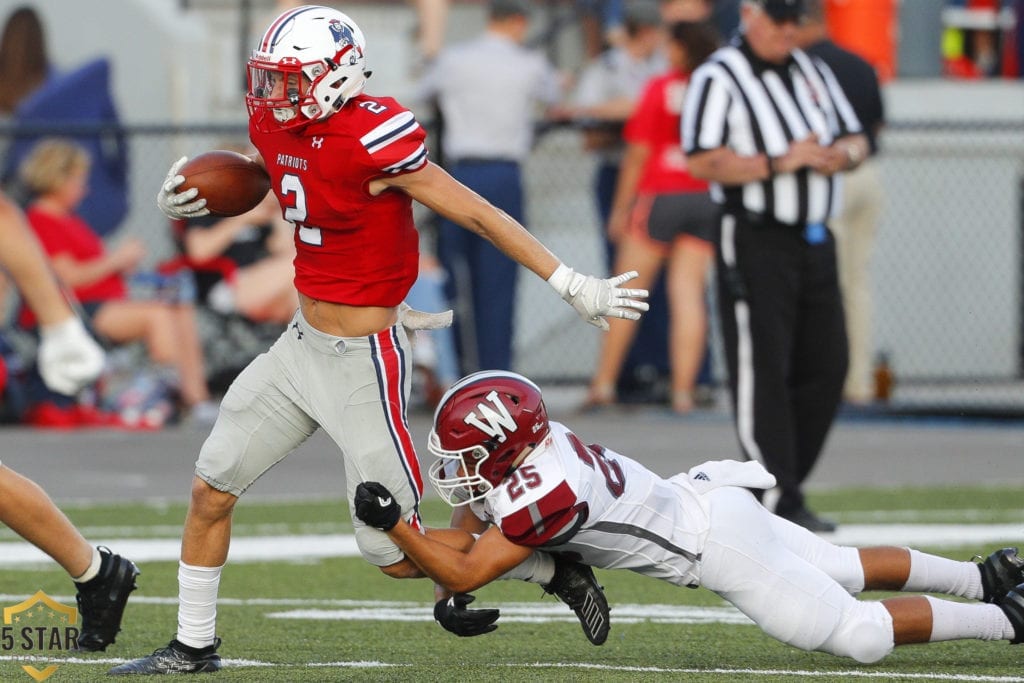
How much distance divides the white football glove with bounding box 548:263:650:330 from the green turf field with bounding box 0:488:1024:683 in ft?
2.96

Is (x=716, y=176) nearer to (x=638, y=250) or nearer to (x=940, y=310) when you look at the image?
(x=638, y=250)

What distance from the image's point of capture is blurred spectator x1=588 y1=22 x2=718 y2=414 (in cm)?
1113

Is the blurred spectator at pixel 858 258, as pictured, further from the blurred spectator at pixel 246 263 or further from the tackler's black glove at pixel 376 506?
the tackler's black glove at pixel 376 506

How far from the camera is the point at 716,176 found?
7.37 metres

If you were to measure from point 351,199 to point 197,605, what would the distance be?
1.11 meters

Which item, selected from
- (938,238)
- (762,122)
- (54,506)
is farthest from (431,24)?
(54,506)

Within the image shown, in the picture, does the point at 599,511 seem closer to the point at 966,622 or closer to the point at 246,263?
the point at 966,622

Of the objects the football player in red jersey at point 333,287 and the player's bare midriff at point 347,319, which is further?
the player's bare midriff at point 347,319

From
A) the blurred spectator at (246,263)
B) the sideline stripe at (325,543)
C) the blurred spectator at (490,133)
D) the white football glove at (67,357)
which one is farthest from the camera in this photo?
the blurred spectator at (246,263)

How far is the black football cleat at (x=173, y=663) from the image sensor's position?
4.91 meters

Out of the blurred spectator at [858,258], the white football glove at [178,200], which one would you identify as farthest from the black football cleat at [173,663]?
the blurred spectator at [858,258]

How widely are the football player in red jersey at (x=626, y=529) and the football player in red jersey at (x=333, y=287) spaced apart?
178 millimetres

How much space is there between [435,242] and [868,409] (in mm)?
2873

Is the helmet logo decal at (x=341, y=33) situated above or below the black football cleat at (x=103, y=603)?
above
